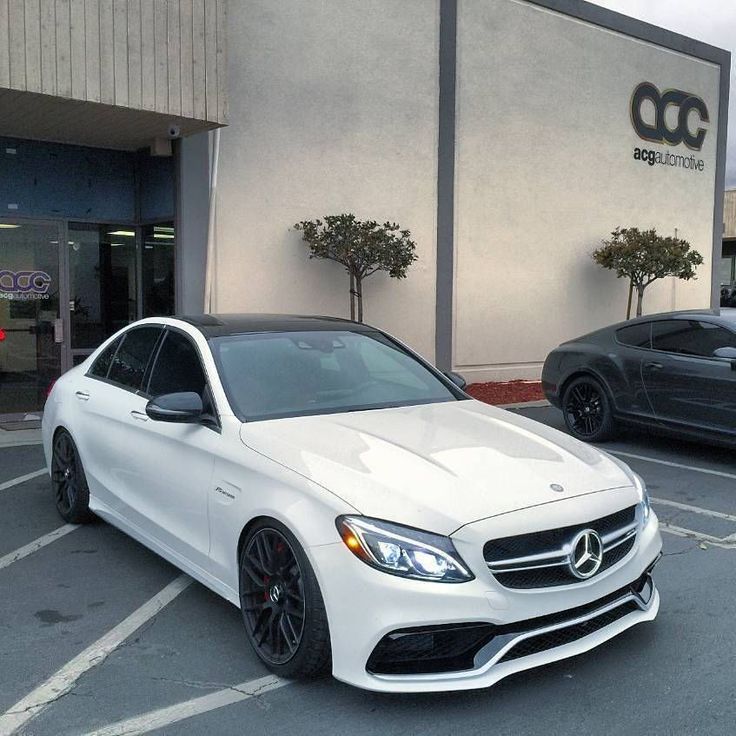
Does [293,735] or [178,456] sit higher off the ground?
[178,456]

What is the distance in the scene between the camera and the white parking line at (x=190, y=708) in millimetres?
3215

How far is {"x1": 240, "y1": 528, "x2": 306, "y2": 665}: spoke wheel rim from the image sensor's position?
346 cm

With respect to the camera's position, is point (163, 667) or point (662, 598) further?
point (662, 598)

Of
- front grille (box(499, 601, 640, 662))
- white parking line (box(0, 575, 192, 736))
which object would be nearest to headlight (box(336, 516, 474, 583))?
front grille (box(499, 601, 640, 662))

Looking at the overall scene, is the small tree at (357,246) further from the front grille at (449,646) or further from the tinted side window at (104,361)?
the front grille at (449,646)

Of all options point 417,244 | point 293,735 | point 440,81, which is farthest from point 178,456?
point 440,81

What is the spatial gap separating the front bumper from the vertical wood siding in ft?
21.9

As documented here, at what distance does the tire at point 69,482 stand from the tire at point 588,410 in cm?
535

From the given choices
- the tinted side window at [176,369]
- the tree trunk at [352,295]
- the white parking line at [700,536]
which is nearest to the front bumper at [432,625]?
the tinted side window at [176,369]

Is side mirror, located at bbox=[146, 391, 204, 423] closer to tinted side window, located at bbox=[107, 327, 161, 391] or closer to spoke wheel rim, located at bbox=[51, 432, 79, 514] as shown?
tinted side window, located at bbox=[107, 327, 161, 391]

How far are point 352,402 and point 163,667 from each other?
63.0 inches

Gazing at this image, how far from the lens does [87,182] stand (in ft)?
36.2

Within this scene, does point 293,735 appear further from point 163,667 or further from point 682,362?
point 682,362

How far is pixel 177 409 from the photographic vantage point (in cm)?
418
